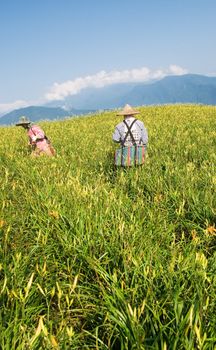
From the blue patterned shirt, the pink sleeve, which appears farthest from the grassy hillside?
the pink sleeve

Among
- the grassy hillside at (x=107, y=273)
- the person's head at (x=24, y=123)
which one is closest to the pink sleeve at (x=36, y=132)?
the person's head at (x=24, y=123)

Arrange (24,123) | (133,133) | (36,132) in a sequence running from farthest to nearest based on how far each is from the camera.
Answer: (24,123) → (36,132) → (133,133)

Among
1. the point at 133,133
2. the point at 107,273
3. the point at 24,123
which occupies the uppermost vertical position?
the point at 24,123

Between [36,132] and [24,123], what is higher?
[24,123]

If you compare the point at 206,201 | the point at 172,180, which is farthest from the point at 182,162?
the point at 206,201

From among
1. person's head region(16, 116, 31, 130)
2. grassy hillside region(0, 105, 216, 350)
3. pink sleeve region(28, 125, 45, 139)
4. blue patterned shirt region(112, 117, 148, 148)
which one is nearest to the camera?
grassy hillside region(0, 105, 216, 350)

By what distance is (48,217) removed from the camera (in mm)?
4273

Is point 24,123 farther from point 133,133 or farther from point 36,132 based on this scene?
point 133,133

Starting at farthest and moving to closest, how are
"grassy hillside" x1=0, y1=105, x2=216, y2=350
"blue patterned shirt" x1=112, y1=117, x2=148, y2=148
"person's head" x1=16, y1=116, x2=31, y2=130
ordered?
"person's head" x1=16, y1=116, x2=31, y2=130 < "blue patterned shirt" x1=112, y1=117, x2=148, y2=148 < "grassy hillside" x1=0, y1=105, x2=216, y2=350

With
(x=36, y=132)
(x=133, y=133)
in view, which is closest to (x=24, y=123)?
(x=36, y=132)

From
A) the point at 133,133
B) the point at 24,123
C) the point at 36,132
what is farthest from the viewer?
the point at 24,123

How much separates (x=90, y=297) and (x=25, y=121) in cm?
939

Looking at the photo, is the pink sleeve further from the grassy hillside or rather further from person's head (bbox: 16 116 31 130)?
the grassy hillside

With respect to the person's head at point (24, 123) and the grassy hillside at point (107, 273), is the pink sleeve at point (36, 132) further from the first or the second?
the grassy hillside at point (107, 273)
